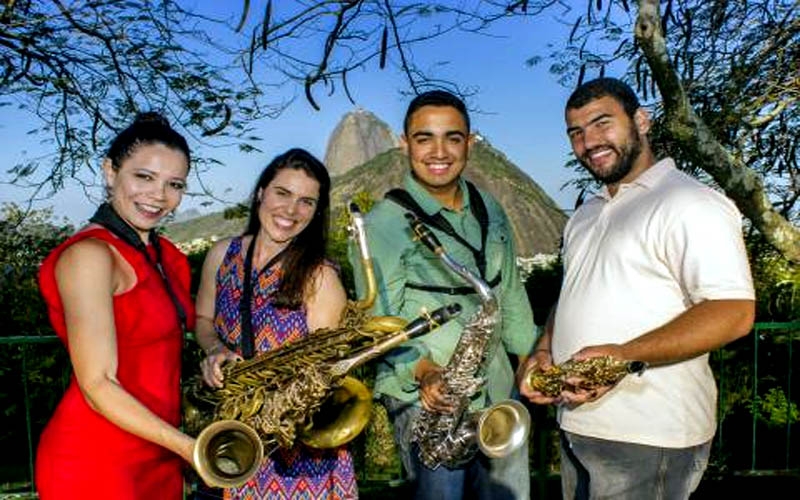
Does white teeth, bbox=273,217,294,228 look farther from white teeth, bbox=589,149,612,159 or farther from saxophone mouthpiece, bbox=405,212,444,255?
white teeth, bbox=589,149,612,159

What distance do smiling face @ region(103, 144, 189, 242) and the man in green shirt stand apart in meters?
0.76

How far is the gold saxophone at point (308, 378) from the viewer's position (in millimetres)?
2582

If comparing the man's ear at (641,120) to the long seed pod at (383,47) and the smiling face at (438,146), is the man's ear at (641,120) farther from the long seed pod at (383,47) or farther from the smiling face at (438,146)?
the long seed pod at (383,47)

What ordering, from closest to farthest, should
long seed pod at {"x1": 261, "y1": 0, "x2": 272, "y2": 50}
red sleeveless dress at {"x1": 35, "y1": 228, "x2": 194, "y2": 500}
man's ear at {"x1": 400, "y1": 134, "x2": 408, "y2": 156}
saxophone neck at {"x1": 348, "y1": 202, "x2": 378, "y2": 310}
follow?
red sleeveless dress at {"x1": 35, "y1": 228, "x2": 194, "y2": 500}
saxophone neck at {"x1": 348, "y1": 202, "x2": 378, "y2": 310}
man's ear at {"x1": 400, "y1": 134, "x2": 408, "y2": 156}
long seed pod at {"x1": 261, "y1": 0, "x2": 272, "y2": 50}

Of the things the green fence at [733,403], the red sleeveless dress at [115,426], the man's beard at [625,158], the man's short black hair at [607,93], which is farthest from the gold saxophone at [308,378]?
the green fence at [733,403]

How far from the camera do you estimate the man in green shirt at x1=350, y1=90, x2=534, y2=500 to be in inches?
121

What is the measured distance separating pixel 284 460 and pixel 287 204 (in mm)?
1051

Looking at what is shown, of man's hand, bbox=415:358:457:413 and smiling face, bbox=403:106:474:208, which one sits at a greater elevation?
smiling face, bbox=403:106:474:208

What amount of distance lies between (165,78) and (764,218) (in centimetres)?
585

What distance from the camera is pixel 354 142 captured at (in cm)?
2906

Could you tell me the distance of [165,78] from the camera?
790 cm

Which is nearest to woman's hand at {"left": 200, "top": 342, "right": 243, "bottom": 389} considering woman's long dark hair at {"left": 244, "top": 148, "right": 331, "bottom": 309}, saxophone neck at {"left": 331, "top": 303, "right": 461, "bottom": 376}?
woman's long dark hair at {"left": 244, "top": 148, "right": 331, "bottom": 309}

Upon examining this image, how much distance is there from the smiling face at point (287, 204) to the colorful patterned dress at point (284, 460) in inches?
8.0

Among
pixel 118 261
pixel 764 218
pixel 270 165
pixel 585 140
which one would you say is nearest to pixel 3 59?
pixel 270 165
